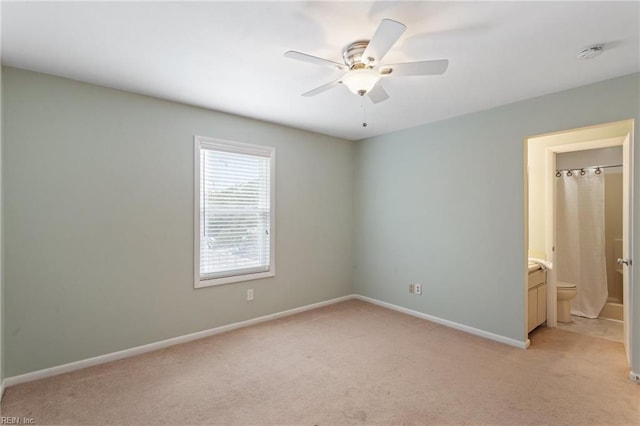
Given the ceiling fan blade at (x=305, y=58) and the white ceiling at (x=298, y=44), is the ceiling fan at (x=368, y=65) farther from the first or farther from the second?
the white ceiling at (x=298, y=44)

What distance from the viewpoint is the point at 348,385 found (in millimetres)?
2482

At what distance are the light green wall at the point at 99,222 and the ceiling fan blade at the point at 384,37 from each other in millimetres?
2276

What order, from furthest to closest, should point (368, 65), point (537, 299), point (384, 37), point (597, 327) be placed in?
point (597, 327) → point (537, 299) → point (368, 65) → point (384, 37)

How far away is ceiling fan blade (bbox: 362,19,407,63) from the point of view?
1.53 meters

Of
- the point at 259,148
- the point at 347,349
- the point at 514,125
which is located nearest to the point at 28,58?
the point at 259,148

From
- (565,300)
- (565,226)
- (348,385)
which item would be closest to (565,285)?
(565,300)

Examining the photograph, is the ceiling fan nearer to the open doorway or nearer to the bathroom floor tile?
the open doorway

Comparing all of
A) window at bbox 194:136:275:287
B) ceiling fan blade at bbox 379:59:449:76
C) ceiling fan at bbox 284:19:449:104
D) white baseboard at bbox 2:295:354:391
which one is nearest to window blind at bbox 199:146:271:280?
window at bbox 194:136:275:287

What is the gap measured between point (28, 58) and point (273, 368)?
3.07 meters

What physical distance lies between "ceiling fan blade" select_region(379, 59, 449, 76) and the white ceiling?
232mm

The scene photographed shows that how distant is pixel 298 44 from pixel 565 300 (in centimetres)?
429

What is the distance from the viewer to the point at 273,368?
2756mm

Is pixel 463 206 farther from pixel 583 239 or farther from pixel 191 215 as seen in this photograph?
pixel 191 215

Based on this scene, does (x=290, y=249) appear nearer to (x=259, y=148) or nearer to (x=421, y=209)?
(x=259, y=148)
